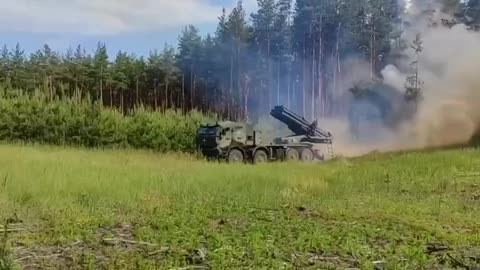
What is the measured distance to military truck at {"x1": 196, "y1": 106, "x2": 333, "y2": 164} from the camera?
24.9 m

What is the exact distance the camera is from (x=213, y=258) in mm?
6164

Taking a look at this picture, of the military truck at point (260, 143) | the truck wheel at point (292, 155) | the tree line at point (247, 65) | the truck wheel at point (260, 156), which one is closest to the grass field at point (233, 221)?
the military truck at point (260, 143)

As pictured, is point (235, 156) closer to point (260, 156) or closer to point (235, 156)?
point (235, 156)

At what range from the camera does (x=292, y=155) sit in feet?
86.6

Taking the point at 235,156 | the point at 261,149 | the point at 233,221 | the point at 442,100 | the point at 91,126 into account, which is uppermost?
the point at 442,100

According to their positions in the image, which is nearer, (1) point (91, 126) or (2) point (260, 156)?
(2) point (260, 156)

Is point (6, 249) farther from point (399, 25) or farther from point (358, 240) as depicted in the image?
point (399, 25)

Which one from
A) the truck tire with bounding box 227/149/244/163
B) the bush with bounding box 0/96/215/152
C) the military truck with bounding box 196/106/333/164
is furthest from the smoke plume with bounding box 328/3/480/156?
the bush with bounding box 0/96/215/152

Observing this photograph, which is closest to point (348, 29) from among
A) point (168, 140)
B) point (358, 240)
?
point (168, 140)

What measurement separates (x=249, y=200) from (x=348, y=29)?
40493 mm

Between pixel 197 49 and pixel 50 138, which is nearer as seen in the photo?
pixel 50 138

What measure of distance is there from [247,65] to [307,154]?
2504 centimetres

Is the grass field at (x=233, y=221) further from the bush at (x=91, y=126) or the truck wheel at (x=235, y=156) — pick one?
the bush at (x=91, y=126)

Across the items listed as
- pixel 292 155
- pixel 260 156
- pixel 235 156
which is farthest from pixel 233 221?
pixel 292 155
